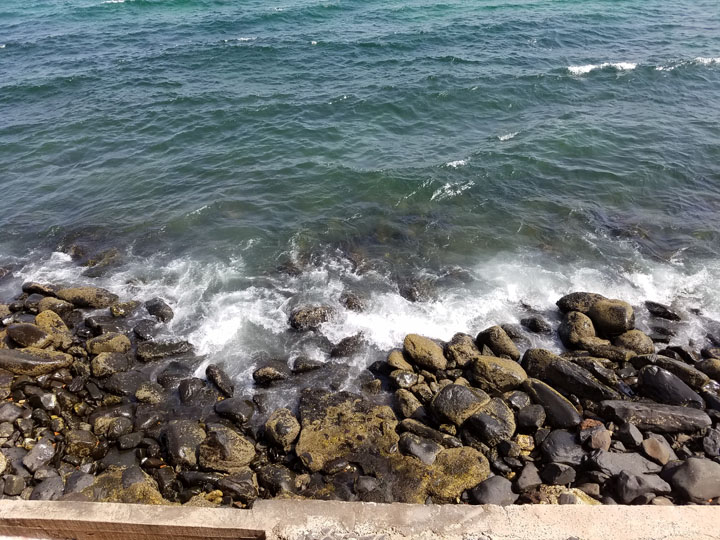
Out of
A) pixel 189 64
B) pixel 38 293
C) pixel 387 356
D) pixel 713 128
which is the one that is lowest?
pixel 387 356

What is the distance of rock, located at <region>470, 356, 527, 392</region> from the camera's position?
397 inches

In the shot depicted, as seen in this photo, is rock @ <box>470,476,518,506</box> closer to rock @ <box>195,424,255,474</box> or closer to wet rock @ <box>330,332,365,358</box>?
rock @ <box>195,424,255,474</box>

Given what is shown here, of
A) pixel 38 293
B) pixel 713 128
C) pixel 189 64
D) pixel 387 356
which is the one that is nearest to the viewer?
pixel 387 356

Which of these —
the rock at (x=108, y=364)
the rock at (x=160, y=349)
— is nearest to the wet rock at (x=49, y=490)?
the rock at (x=108, y=364)

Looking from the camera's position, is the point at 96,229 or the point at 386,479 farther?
the point at 96,229

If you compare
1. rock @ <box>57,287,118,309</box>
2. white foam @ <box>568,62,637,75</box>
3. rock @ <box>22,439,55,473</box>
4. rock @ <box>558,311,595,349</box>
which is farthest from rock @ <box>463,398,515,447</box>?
white foam @ <box>568,62,637,75</box>

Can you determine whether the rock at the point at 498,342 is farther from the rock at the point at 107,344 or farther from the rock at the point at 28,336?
the rock at the point at 28,336

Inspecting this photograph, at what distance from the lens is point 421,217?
1698 centimetres

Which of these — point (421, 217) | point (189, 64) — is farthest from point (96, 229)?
point (189, 64)

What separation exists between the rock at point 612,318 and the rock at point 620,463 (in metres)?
4.16

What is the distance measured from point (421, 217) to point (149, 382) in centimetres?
1055

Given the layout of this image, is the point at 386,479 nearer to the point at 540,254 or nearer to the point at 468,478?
the point at 468,478

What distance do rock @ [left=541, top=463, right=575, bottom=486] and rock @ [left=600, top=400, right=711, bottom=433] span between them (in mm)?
1858

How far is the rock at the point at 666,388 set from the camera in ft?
31.3
